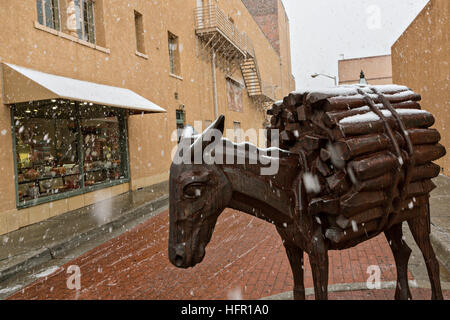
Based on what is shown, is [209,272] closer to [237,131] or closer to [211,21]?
[211,21]

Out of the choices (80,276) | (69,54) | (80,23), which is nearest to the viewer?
(80,276)

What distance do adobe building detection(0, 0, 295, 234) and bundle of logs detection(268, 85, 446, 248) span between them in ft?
22.5

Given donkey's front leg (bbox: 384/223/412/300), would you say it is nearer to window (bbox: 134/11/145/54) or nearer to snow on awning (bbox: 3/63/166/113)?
snow on awning (bbox: 3/63/166/113)

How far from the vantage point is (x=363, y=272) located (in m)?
4.80

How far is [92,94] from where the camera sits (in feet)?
31.9

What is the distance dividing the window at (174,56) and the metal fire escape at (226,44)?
2.81 meters

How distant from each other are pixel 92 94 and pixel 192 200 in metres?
8.70

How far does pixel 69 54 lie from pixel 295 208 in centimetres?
1006

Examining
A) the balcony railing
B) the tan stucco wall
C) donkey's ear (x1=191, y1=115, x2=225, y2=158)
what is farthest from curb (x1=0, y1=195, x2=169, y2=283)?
the tan stucco wall

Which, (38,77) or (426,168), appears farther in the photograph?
(38,77)

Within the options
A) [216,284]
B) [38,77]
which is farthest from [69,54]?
[216,284]

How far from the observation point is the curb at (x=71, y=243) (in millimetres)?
5574

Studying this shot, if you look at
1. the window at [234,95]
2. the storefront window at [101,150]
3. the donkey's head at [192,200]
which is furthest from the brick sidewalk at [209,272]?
the window at [234,95]

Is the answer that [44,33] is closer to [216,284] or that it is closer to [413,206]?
[216,284]
